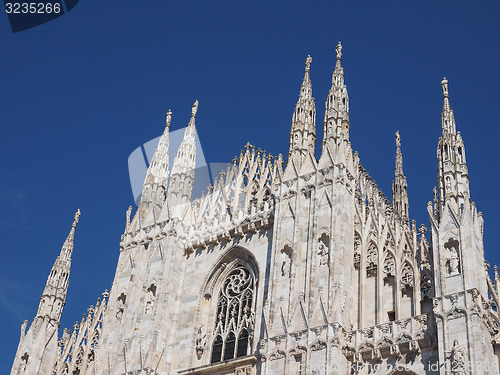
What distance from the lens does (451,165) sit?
2431 centimetres

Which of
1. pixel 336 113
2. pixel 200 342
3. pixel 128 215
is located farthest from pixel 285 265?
pixel 128 215

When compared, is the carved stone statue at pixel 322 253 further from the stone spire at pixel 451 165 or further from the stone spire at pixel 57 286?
the stone spire at pixel 57 286

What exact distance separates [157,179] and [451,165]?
511 inches

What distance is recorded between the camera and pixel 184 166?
32.1 meters

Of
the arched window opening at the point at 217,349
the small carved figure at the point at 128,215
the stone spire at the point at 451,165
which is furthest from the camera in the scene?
the small carved figure at the point at 128,215

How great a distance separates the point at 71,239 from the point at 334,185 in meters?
12.9

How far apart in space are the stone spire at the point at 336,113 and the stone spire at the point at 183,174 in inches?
256

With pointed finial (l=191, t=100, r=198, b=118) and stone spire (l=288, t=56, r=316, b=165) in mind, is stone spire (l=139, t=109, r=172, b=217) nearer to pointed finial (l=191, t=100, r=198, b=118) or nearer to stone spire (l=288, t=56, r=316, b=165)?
pointed finial (l=191, t=100, r=198, b=118)

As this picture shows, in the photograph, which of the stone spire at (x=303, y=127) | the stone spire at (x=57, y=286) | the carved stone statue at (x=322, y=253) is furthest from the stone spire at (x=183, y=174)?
the carved stone statue at (x=322, y=253)

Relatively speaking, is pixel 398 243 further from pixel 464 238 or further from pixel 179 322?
pixel 179 322

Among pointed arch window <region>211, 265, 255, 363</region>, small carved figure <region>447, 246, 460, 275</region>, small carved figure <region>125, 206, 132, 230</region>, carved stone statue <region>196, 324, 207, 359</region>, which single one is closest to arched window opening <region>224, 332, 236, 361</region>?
pointed arch window <region>211, 265, 255, 363</region>

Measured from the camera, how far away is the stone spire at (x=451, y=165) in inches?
923

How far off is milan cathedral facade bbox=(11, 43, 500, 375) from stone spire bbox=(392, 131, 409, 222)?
295cm

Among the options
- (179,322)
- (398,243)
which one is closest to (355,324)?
(398,243)
